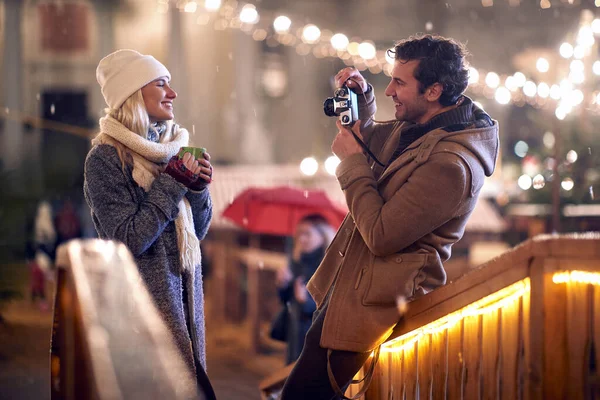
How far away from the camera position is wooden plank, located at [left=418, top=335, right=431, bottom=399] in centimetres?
255

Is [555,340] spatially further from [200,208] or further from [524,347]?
[200,208]

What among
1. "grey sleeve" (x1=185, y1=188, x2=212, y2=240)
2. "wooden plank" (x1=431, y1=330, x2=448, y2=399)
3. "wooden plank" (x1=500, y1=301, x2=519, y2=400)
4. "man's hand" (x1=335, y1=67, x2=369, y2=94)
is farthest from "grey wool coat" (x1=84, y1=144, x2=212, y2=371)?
"wooden plank" (x1=500, y1=301, x2=519, y2=400)

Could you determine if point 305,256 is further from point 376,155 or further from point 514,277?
point 514,277

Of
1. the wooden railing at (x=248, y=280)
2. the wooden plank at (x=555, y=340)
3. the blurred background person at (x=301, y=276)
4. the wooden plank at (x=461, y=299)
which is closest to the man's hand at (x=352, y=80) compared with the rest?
the wooden plank at (x=461, y=299)

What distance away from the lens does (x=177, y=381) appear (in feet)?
8.68

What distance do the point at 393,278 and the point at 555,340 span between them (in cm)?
55

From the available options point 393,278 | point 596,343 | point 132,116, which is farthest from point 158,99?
point 596,343

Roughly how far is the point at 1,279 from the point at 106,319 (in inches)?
185

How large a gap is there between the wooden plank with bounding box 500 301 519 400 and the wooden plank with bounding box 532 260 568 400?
11 cm

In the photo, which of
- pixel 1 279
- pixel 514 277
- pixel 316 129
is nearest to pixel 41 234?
pixel 1 279

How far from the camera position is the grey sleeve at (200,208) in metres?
3.02

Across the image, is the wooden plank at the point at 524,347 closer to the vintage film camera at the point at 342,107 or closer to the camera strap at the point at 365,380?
the camera strap at the point at 365,380

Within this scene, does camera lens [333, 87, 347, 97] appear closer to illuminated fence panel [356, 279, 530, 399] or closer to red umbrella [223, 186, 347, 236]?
illuminated fence panel [356, 279, 530, 399]

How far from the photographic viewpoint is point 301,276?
18.6 ft
